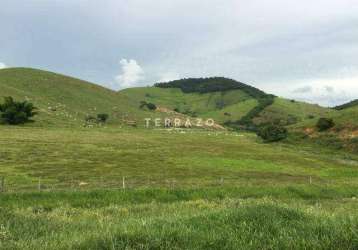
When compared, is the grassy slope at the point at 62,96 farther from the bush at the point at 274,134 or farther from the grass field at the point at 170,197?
the bush at the point at 274,134

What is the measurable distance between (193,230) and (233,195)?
76.7 ft

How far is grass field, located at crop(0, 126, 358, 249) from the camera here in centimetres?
920

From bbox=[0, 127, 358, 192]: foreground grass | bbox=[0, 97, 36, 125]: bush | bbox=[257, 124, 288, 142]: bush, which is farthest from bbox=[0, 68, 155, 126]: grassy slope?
bbox=[257, 124, 288, 142]: bush

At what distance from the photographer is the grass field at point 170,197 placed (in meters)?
9.20

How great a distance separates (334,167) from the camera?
209 ft

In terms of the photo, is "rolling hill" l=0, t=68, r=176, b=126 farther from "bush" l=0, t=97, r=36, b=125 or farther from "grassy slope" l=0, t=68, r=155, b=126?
"bush" l=0, t=97, r=36, b=125

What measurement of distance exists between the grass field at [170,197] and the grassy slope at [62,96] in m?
51.7

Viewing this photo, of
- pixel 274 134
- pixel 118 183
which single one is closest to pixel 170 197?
pixel 118 183

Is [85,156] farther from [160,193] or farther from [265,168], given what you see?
[160,193]

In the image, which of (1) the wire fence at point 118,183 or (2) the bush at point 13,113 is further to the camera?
(2) the bush at point 13,113

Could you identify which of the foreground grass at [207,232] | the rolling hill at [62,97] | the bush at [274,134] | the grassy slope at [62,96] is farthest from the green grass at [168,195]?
the bush at [274,134]

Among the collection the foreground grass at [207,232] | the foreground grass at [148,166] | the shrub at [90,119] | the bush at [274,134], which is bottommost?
the foreground grass at [148,166]

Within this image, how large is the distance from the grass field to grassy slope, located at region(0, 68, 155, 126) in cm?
5171

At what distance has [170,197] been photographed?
99.0 ft
